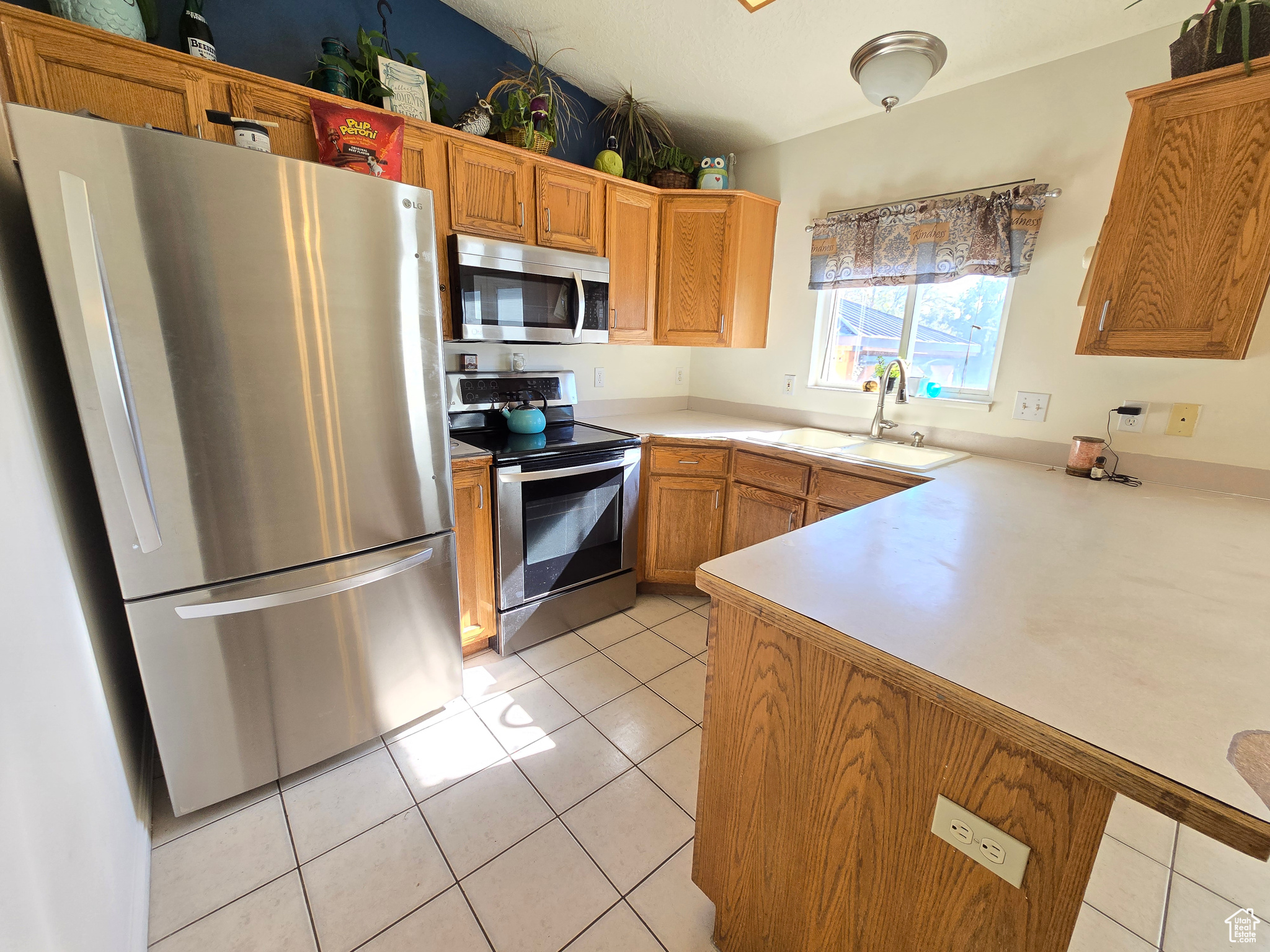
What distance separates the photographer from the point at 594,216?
2.46 metres

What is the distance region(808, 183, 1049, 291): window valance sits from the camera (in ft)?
6.68

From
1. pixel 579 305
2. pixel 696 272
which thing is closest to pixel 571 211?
pixel 579 305

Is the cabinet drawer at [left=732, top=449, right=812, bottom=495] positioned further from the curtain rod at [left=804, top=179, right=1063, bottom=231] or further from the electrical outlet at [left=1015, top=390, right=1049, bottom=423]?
the curtain rod at [left=804, top=179, right=1063, bottom=231]

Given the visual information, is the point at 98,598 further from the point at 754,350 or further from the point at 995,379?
the point at 995,379

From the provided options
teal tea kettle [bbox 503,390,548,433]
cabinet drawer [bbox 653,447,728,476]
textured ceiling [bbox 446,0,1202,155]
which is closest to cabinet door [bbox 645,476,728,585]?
cabinet drawer [bbox 653,447,728,476]

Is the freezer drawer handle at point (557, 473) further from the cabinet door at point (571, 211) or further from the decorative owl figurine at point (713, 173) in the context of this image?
the decorative owl figurine at point (713, 173)

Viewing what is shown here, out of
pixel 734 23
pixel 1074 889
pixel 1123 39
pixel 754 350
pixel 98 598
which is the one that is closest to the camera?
pixel 1074 889

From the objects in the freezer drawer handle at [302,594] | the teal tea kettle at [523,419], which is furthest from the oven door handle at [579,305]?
the freezer drawer handle at [302,594]

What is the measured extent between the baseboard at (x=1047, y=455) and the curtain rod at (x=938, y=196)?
3.13 feet

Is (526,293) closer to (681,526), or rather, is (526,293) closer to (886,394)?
(681,526)

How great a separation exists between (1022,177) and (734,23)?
4.27ft

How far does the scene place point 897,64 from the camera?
1392mm

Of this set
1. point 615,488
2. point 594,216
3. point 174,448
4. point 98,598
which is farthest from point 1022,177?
point 98,598

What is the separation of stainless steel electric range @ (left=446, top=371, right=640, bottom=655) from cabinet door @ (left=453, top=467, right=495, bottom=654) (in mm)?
39
